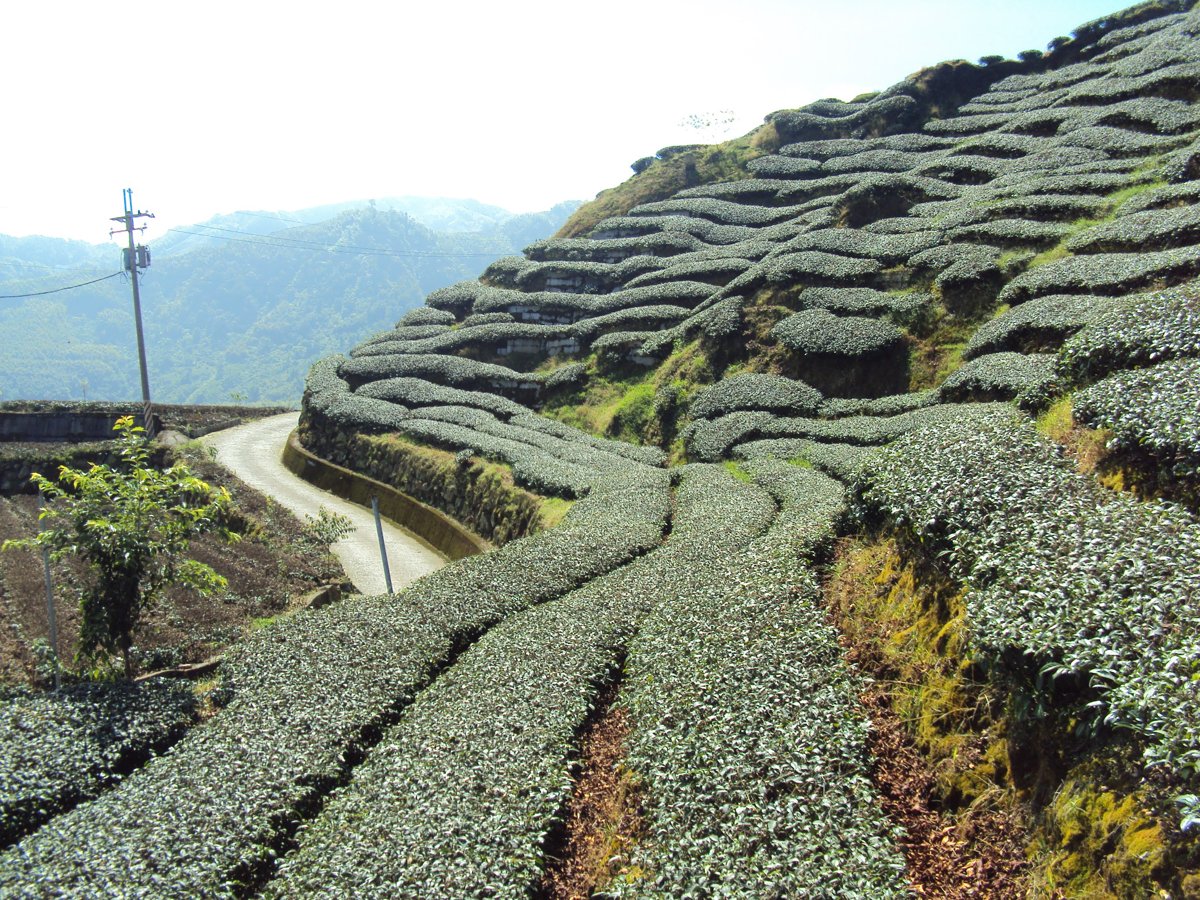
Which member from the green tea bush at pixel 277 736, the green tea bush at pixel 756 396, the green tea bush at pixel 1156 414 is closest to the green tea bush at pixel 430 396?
the green tea bush at pixel 756 396

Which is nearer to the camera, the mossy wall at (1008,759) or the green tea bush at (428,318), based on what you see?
the mossy wall at (1008,759)

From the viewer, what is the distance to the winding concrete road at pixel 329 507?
89.5 ft

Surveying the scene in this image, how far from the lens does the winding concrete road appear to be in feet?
89.5

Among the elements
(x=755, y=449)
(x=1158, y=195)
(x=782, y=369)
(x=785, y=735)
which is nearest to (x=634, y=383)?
(x=782, y=369)

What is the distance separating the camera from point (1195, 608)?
6586mm

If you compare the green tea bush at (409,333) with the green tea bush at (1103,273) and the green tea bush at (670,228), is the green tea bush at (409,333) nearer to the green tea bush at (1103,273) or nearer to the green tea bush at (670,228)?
the green tea bush at (670,228)

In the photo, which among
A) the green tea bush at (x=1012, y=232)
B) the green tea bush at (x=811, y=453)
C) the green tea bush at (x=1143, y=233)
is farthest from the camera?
the green tea bush at (x=1012, y=232)

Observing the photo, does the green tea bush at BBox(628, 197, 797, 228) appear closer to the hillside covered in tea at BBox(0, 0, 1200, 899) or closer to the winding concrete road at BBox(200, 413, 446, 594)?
the hillside covered in tea at BBox(0, 0, 1200, 899)

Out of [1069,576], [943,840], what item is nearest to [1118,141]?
[1069,576]

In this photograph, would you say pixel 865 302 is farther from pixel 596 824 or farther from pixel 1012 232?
pixel 596 824

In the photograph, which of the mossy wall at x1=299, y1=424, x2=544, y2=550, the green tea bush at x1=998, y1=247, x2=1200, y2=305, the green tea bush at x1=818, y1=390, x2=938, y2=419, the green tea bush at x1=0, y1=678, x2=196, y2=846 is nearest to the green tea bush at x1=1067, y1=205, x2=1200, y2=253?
the green tea bush at x1=998, y1=247, x2=1200, y2=305

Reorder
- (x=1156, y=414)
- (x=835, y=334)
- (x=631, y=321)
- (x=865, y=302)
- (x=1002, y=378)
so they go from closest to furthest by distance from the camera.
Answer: (x=1156, y=414)
(x=1002, y=378)
(x=835, y=334)
(x=865, y=302)
(x=631, y=321)

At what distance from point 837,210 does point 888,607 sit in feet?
117

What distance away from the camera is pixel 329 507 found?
115ft
